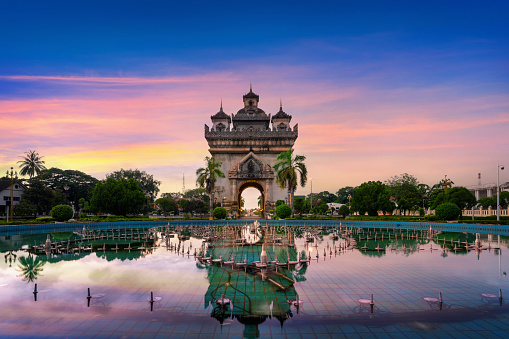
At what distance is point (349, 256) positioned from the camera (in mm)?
17703

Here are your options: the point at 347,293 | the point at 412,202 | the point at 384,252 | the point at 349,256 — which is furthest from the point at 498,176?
the point at 347,293

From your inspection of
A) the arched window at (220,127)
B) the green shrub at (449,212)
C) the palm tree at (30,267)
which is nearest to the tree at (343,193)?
the arched window at (220,127)

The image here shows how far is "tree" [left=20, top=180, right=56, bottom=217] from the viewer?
51.5 m

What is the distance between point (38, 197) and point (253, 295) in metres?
53.0

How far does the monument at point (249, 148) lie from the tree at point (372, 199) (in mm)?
12179

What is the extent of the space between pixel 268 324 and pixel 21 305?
272 inches

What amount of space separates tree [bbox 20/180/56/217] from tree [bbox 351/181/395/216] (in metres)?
46.8

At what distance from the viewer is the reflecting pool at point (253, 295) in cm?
794

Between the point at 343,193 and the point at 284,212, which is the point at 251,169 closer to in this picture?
the point at 284,212

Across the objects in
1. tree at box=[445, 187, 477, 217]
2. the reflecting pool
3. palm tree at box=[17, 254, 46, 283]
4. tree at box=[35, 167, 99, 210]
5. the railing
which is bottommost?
the railing

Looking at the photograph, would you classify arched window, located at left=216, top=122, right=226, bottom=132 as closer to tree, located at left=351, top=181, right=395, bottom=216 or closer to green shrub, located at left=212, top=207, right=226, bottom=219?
green shrub, located at left=212, top=207, right=226, bottom=219

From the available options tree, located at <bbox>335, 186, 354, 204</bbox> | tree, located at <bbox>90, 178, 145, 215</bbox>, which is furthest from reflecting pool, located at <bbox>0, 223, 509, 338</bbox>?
tree, located at <bbox>335, 186, 354, 204</bbox>

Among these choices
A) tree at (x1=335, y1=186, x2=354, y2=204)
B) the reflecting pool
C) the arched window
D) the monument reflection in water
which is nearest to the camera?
the reflecting pool

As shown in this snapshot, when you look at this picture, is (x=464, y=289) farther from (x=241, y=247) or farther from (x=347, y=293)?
(x=241, y=247)
